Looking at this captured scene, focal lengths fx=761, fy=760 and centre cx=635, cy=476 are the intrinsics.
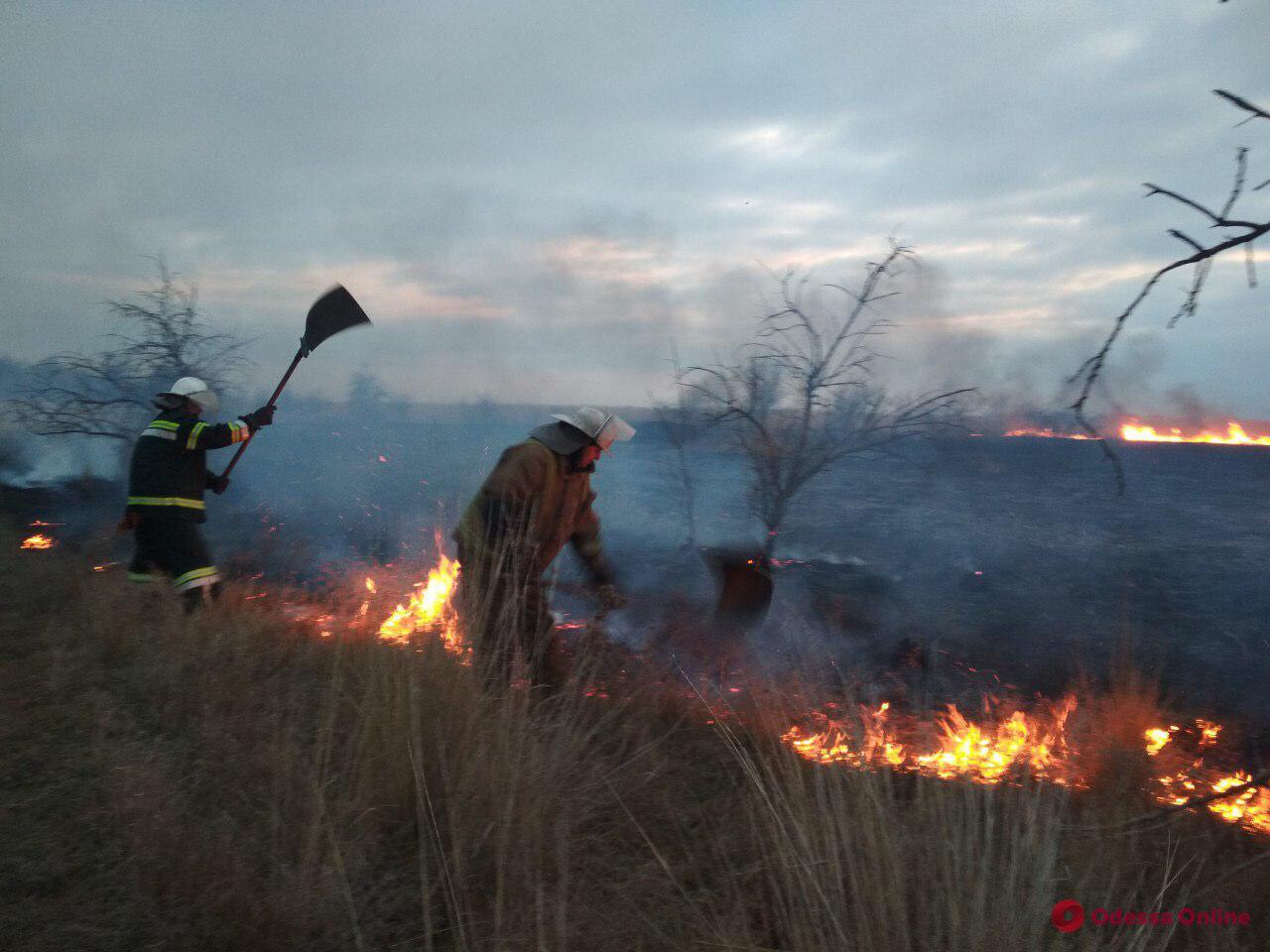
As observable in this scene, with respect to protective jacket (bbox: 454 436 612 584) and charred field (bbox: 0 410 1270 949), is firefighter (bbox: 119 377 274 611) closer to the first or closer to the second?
charred field (bbox: 0 410 1270 949)

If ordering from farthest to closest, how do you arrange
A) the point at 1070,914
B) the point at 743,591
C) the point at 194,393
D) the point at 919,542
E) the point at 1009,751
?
1. the point at 919,542
2. the point at 743,591
3. the point at 194,393
4. the point at 1009,751
5. the point at 1070,914

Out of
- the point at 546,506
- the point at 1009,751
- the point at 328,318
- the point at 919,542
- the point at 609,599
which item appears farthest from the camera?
the point at 919,542

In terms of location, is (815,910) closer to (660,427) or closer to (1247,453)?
(660,427)

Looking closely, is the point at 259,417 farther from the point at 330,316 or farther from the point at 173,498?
the point at 330,316

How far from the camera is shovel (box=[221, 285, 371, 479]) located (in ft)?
19.6

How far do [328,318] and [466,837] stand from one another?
4603 millimetres

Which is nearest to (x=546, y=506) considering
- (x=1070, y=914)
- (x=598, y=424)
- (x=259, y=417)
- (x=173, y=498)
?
(x=598, y=424)

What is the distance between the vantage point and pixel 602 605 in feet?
13.9

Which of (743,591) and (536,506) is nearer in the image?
(536,506)

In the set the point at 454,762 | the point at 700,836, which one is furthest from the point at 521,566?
the point at 700,836

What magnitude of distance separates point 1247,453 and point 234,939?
27.9 m

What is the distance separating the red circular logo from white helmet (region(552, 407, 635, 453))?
3069 millimetres

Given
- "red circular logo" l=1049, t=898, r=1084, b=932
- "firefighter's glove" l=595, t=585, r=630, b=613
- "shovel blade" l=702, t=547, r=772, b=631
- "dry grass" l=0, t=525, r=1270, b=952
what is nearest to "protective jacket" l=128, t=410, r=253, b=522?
"dry grass" l=0, t=525, r=1270, b=952

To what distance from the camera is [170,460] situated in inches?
210
